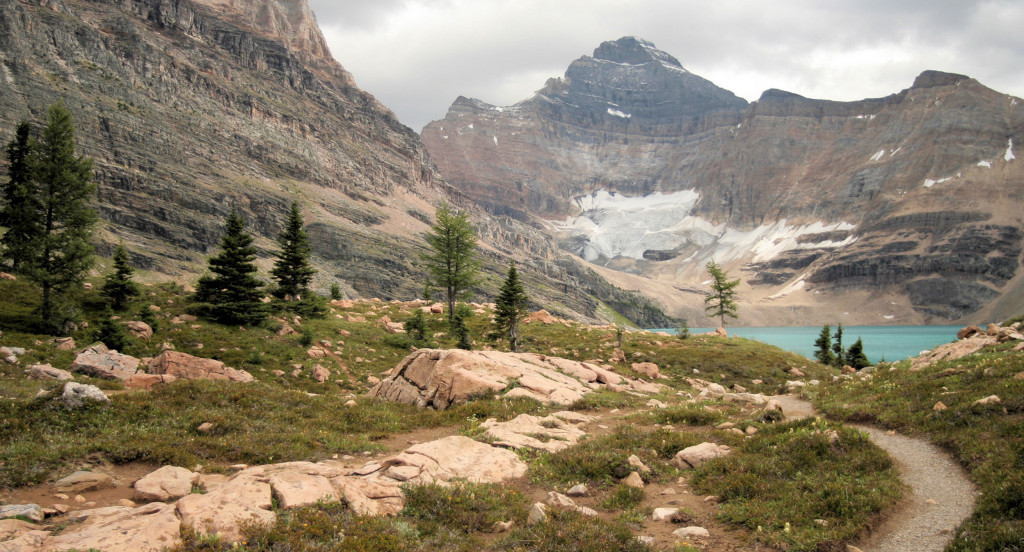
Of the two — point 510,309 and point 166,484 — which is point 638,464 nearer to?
point 166,484

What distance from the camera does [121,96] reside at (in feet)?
527

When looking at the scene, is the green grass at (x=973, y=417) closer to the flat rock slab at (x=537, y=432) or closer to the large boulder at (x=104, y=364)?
the flat rock slab at (x=537, y=432)

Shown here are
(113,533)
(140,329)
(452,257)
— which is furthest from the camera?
(452,257)

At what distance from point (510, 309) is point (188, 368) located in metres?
21.6

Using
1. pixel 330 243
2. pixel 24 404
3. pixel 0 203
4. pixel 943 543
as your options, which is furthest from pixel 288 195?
pixel 943 543

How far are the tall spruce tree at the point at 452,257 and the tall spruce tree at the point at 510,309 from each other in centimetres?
766

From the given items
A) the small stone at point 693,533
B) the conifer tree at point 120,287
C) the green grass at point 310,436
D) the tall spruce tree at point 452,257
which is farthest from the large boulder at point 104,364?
the tall spruce tree at point 452,257

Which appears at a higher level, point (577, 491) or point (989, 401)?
point (989, 401)

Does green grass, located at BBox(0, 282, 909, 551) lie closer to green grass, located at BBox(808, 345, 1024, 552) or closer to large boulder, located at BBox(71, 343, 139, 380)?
large boulder, located at BBox(71, 343, 139, 380)

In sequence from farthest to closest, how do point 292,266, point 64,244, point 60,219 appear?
point 292,266 < point 60,219 < point 64,244

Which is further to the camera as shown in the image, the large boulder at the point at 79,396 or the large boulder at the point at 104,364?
the large boulder at the point at 104,364

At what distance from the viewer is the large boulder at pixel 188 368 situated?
65.9 ft

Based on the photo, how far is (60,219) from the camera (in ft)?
82.9

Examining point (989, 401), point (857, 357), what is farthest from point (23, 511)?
point (857, 357)
